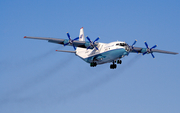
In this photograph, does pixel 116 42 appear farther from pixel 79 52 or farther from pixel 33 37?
pixel 33 37

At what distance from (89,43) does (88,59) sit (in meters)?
3.25

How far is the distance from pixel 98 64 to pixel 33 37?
12056 millimetres

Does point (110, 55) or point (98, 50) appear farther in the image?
point (98, 50)

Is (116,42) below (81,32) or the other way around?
below

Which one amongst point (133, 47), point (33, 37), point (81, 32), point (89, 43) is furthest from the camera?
point (81, 32)

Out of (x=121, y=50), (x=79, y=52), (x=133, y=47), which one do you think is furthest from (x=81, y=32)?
(x=121, y=50)

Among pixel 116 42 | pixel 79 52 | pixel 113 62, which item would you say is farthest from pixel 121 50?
pixel 79 52

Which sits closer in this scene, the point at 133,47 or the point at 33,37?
the point at 33,37

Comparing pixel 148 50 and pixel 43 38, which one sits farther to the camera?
pixel 148 50

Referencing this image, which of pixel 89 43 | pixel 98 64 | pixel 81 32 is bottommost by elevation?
pixel 98 64

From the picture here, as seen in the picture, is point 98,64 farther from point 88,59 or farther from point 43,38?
point 43,38

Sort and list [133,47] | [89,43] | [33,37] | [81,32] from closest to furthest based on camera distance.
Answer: [33,37] → [89,43] → [133,47] → [81,32]

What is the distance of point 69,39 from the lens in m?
51.1

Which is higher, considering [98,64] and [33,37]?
[33,37]
